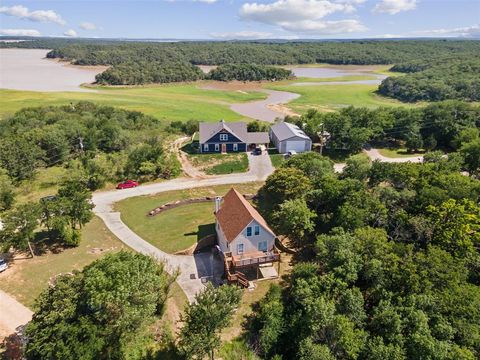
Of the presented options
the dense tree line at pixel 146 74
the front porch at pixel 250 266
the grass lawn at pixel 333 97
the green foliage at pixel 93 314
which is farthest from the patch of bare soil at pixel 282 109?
the green foliage at pixel 93 314

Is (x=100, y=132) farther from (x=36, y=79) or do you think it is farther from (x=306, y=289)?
(x=36, y=79)

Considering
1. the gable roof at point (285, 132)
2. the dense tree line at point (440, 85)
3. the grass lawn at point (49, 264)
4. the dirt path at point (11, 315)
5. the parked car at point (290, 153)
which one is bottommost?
the dirt path at point (11, 315)

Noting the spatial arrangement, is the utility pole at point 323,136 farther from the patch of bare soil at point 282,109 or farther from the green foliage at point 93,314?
→ the green foliage at point 93,314

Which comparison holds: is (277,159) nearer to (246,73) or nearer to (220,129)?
(220,129)

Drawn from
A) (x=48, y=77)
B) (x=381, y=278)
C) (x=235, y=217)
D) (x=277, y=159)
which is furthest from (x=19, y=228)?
(x=48, y=77)

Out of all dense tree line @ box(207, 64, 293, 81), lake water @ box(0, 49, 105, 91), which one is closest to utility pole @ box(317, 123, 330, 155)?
dense tree line @ box(207, 64, 293, 81)

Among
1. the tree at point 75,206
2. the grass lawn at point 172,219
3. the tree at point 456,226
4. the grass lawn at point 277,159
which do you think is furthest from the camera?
the grass lawn at point 277,159
